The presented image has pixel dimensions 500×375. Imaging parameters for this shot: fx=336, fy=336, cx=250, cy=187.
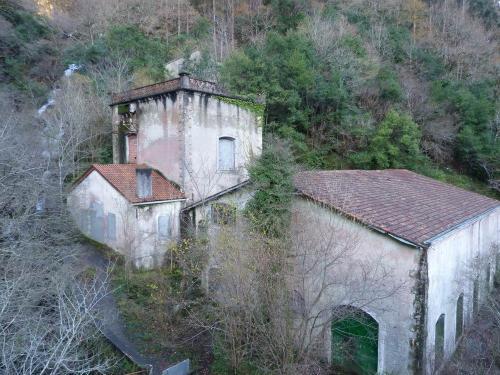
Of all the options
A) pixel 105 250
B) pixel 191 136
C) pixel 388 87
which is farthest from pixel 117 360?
pixel 388 87

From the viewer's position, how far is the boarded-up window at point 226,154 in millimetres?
16859

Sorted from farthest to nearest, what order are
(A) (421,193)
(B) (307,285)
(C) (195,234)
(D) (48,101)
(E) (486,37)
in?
(E) (486,37) → (D) (48,101) → (A) (421,193) → (C) (195,234) → (B) (307,285)

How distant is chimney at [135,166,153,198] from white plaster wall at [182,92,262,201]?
5.85 ft

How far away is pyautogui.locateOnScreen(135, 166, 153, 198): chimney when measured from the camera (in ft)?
45.4

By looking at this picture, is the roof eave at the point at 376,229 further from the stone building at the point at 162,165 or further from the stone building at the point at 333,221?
the stone building at the point at 162,165

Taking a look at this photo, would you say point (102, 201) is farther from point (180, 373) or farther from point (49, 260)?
point (180, 373)

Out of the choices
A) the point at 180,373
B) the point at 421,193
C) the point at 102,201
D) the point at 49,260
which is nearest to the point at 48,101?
the point at 102,201

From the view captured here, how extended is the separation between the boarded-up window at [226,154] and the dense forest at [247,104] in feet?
8.54

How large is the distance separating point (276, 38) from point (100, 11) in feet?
60.0

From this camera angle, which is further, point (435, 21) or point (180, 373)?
point (435, 21)

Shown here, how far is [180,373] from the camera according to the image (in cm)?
884

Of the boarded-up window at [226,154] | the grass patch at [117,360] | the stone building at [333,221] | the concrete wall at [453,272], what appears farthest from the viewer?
the boarded-up window at [226,154]

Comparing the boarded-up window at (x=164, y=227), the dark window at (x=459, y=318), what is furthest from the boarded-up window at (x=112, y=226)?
the dark window at (x=459, y=318)

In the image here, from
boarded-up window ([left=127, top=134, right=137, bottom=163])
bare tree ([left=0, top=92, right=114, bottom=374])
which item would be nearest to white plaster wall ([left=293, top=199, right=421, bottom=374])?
bare tree ([left=0, top=92, right=114, bottom=374])
